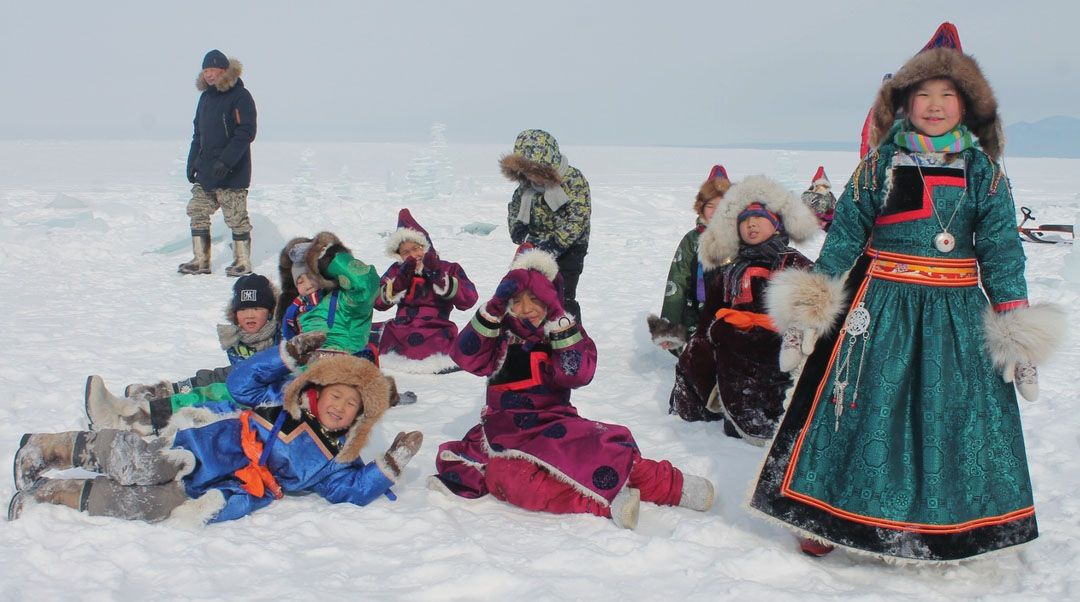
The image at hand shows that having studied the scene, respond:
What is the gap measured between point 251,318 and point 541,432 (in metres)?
2.22

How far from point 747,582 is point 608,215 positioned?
15.3 metres

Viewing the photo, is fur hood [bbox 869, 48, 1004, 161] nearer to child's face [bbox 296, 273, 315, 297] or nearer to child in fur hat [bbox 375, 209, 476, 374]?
child's face [bbox 296, 273, 315, 297]

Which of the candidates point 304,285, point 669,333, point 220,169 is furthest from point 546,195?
point 220,169

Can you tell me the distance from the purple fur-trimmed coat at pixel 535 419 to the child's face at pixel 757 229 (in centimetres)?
125

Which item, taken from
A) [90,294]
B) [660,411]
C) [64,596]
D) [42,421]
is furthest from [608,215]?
[64,596]

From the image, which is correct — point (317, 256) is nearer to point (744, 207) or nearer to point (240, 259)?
point (744, 207)

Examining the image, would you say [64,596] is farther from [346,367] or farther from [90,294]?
[90,294]

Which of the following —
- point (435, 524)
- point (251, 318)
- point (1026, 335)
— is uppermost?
point (1026, 335)

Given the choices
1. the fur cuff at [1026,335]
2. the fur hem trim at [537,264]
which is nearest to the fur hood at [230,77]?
the fur hem trim at [537,264]

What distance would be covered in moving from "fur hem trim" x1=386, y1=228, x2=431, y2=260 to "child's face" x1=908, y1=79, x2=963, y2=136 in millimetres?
3803

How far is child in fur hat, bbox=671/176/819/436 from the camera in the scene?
4.18 m

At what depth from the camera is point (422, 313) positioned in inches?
233

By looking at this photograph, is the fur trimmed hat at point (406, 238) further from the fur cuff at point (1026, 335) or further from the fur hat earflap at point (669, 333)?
the fur cuff at point (1026, 335)

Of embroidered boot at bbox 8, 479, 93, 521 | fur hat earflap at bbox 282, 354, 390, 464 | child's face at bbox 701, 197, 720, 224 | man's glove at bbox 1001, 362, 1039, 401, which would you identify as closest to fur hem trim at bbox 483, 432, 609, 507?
fur hat earflap at bbox 282, 354, 390, 464
